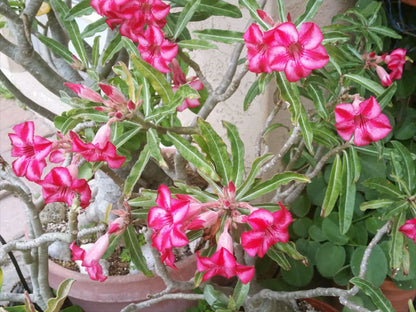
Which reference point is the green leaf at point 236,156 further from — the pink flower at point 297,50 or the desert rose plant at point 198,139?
the pink flower at point 297,50

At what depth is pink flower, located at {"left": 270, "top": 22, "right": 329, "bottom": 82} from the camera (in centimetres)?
74

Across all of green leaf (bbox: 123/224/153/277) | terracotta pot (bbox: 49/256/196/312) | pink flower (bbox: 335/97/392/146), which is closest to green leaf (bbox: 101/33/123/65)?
green leaf (bbox: 123/224/153/277)

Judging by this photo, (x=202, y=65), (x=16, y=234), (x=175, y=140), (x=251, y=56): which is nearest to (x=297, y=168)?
(x=202, y=65)

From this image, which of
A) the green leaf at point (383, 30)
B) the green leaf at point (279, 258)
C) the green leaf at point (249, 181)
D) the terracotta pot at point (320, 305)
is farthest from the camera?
the terracotta pot at point (320, 305)

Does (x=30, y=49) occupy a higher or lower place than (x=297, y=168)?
higher

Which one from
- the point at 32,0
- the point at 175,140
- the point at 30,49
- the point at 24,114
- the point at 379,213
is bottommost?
the point at 24,114

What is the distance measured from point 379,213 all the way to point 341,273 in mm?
249

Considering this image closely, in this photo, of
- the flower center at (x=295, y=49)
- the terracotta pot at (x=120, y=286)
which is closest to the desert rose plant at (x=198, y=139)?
the flower center at (x=295, y=49)

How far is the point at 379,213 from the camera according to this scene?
1.59 meters

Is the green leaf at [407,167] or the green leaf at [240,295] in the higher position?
the green leaf at [407,167]

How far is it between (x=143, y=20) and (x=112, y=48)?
34cm

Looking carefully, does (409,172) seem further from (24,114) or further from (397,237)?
(24,114)

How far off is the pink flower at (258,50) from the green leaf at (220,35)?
224 millimetres

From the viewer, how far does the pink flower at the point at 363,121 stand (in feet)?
2.88
